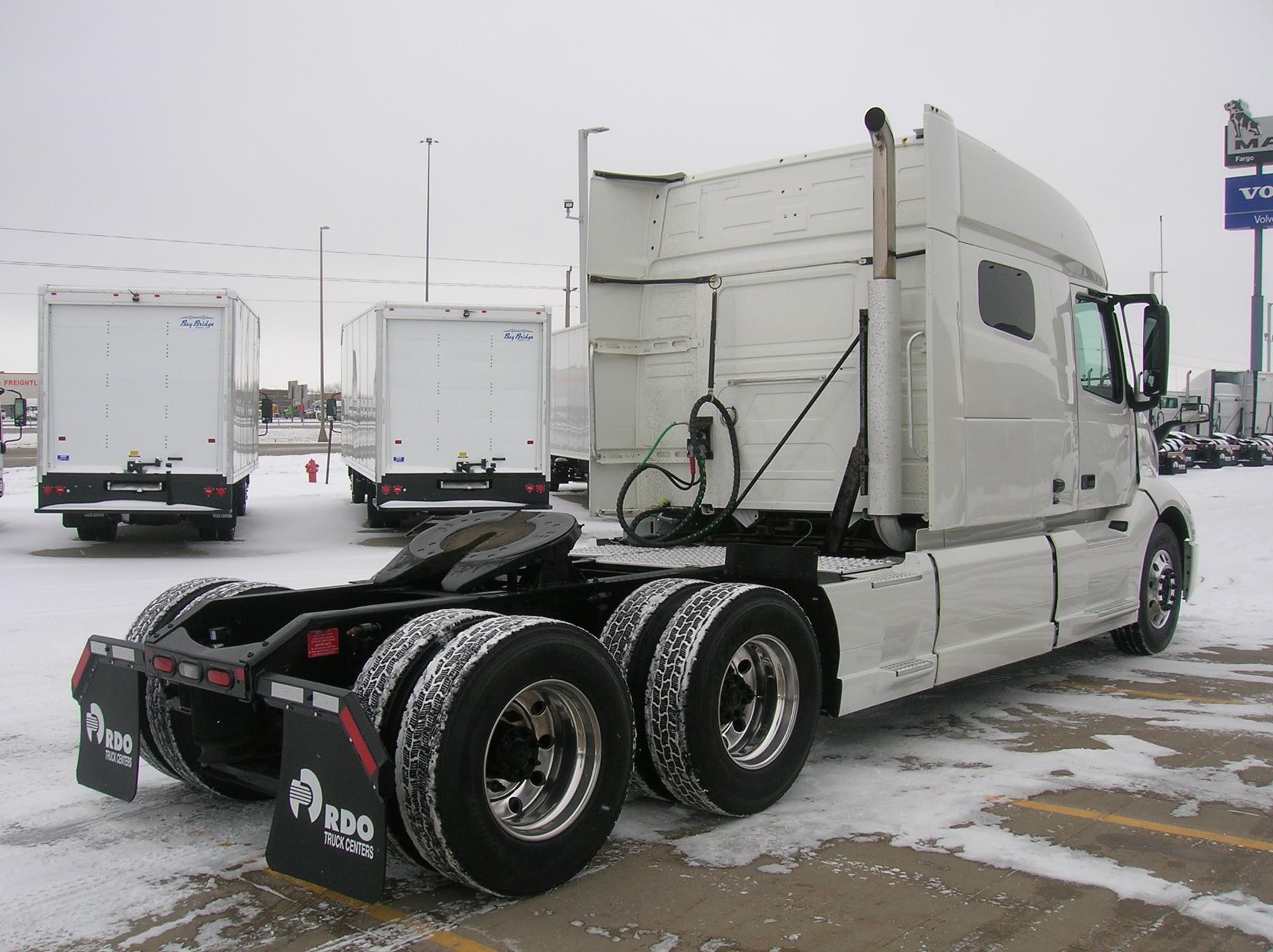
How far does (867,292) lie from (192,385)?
11.5 m

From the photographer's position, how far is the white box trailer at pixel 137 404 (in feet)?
48.3

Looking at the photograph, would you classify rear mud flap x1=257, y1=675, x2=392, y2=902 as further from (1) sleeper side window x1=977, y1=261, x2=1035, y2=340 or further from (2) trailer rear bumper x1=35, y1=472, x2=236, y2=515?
(2) trailer rear bumper x1=35, y1=472, x2=236, y2=515

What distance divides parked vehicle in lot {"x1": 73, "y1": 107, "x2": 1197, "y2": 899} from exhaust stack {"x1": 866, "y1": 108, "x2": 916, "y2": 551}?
0.02 metres

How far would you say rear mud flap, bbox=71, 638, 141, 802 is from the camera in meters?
4.42

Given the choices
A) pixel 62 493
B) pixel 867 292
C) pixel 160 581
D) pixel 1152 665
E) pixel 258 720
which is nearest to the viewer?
pixel 258 720

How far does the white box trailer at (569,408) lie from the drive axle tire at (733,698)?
16238mm

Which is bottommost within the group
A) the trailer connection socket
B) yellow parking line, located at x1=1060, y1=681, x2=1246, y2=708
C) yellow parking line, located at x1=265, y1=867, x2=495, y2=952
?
yellow parking line, located at x1=265, y1=867, x2=495, y2=952

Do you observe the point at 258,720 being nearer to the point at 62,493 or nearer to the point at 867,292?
the point at 867,292

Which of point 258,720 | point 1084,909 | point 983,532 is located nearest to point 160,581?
point 258,720

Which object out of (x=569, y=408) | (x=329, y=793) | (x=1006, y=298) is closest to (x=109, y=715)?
(x=329, y=793)

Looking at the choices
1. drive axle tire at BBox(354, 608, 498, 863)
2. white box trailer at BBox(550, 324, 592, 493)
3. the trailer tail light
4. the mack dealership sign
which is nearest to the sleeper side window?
drive axle tire at BBox(354, 608, 498, 863)

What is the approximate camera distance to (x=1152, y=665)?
8.05m

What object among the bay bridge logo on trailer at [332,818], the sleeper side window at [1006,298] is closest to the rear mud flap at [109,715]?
the bay bridge logo on trailer at [332,818]

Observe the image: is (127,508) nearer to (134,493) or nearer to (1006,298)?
(134,493)
